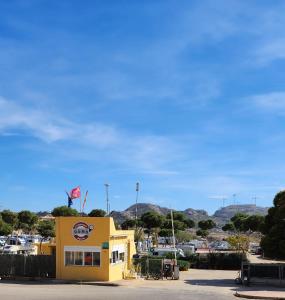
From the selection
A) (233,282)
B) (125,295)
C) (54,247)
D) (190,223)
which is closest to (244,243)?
(233,282)

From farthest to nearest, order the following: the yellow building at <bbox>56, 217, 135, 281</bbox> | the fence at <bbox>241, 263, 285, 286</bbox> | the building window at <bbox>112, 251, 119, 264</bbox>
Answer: the building window at <bbox>112, 251, 119, 264</bbox> → the yellow building at <bbox>56, 217, 135, 281</bbox> → the fence at <bbox>241, 263, 285, 286</bbox>

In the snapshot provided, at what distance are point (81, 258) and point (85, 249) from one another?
2.21 ft

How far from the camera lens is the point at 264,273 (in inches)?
1475

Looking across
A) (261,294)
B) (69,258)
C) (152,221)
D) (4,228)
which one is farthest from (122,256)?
(152,221)

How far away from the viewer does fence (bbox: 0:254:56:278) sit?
38906 millimetres

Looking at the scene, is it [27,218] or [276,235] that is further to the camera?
[27,218]

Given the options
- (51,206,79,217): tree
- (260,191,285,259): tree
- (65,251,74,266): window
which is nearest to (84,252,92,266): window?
(65,251,74,266): window

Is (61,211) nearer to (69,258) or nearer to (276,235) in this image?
(69,258)

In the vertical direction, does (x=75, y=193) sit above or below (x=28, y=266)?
above

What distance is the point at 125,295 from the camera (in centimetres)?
2923

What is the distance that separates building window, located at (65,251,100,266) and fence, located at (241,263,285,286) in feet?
32.8

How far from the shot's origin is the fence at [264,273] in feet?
121

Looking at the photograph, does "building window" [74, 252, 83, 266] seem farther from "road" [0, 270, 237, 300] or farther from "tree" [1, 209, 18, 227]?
"tree" [1, 209, 18, 227]

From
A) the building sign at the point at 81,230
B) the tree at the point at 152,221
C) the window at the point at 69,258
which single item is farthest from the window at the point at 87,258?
the tree at the point at 152,221
